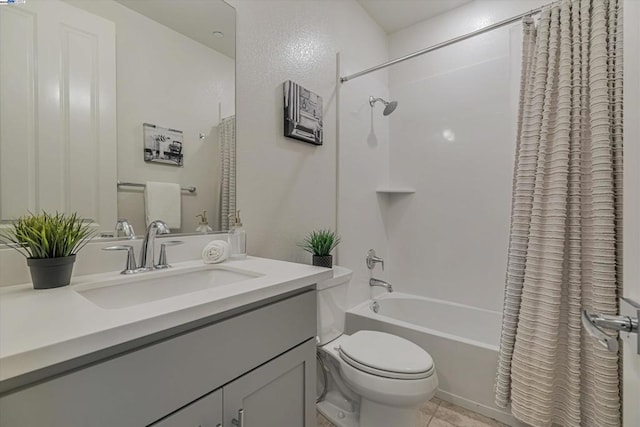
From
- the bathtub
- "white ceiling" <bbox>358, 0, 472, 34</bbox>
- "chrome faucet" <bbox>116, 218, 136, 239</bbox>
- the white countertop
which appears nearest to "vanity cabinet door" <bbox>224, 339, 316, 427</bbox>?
the white countertop

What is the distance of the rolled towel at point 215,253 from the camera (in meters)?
1.08

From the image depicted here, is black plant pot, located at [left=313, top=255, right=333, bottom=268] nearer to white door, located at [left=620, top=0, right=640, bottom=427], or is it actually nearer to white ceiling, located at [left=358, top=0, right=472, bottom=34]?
white door, located at [left=620, top=0, right=640, bottom=427]

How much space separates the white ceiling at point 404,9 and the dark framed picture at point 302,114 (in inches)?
44.1

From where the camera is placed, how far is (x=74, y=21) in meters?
0.89

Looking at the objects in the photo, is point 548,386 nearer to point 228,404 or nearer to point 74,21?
point 228,404

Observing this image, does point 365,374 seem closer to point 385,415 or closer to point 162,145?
point 385,415

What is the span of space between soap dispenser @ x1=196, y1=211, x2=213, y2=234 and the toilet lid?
874 millimetres

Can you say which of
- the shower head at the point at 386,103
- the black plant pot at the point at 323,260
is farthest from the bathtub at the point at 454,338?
the shower head at the point at 386,103

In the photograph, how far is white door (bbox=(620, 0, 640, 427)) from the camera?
54cm

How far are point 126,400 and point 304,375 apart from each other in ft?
1.76

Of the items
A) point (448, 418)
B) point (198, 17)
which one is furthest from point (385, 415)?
point (198, 17)

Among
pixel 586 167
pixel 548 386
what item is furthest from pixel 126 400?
pixel 586 167

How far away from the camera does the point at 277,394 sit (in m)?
0.82

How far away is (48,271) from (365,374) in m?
1.20
